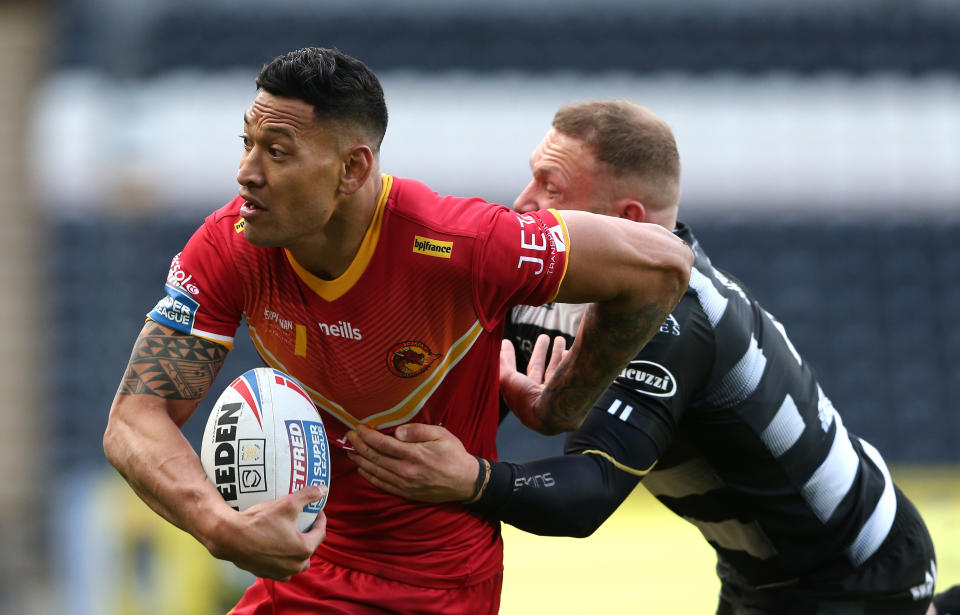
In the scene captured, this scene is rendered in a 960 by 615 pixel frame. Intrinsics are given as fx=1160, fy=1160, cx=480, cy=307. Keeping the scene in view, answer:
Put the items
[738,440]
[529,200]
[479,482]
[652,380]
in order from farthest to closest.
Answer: [529,200]
[738,440]
[652,380]
[479,482]

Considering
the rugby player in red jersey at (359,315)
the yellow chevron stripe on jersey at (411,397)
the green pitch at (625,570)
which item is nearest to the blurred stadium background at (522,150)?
the green pitch at (625,570)

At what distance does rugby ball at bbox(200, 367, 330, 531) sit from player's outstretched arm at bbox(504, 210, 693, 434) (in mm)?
719

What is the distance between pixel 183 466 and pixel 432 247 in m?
0.81

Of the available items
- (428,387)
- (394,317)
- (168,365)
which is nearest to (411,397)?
(428,387)

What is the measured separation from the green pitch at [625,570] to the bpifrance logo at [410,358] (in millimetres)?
3296

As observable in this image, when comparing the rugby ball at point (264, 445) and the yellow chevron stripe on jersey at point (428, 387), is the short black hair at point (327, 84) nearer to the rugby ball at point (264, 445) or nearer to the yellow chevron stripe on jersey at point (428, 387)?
the yellow chevron stripe on jersey at point (428, 387)

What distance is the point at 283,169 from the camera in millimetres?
2777

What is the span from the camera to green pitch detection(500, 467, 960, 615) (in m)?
6.06

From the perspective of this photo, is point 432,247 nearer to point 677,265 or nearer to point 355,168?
point 355,168

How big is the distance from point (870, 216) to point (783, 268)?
1025 millimetres

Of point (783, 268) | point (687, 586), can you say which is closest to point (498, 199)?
point (783, 268)

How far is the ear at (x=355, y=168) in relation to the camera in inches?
113

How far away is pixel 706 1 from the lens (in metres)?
12.0

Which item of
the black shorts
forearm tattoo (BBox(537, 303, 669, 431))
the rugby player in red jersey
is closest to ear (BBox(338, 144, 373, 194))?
the rugby player in red jersey
